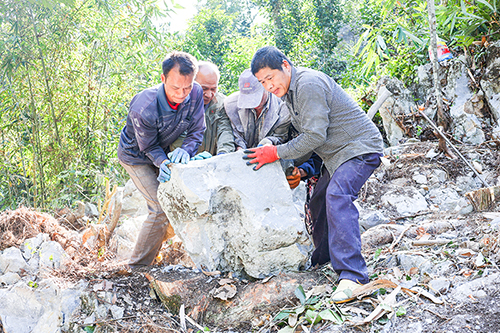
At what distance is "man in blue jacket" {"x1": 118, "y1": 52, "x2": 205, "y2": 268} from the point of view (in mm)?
2756

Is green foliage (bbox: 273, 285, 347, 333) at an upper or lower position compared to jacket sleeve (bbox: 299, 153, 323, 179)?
lower

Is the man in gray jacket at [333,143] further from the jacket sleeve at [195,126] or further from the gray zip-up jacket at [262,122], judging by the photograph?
the jacket sleeve at [195,126]

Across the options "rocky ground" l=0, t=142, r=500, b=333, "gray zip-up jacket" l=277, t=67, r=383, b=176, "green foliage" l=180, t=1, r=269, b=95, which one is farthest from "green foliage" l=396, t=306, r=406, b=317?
"green foliage" l=180, t=1, r=269, b=95

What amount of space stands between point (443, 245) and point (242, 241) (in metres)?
1.55

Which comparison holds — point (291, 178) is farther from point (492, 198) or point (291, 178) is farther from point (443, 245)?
point (492, 198)

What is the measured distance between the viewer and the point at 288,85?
267 centimetres

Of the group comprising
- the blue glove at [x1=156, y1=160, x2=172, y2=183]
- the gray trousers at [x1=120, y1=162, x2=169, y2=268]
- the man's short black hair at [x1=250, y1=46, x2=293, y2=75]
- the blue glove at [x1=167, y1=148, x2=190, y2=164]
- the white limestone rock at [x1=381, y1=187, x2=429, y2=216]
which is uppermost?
the man's short black hair at [x1=250, y1=46, x2=293, y2=75]

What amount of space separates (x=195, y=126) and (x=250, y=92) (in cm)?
51

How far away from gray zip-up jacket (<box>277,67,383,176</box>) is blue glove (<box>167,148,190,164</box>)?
70 cm

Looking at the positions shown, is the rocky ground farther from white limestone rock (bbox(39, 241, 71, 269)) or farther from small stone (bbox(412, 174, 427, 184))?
small stone (bbox(412, 174, 427, 184))

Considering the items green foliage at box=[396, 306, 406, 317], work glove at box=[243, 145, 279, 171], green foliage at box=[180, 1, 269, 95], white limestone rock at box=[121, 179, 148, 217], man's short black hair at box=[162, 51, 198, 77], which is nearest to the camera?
green foliage at box=[396, 306, 406, 317]

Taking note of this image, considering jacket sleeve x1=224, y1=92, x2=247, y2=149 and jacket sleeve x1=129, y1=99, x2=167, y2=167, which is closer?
jacket sleeve x1=129, y1=99, x2=167, y2=167

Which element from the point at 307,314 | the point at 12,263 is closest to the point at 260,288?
the point at 307,314

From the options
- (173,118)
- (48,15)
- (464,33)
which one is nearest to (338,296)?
(173,118)
